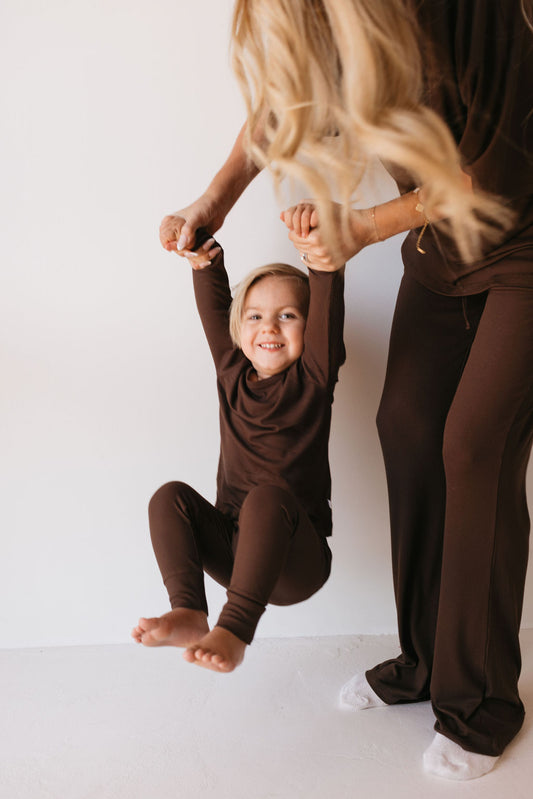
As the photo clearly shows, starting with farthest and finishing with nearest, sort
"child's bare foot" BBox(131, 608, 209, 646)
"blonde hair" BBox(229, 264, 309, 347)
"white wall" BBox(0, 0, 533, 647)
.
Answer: "white wall" BBox(0, 0, 533, 647) → "blonde hair" BBox(229, 264, 309, 347) → "child's bare foot" BBox(131, 608, 209, 646)

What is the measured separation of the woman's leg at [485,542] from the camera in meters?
1.44

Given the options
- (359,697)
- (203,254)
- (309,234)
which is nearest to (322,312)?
(309,234)

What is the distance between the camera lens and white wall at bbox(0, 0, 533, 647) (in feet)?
6.19

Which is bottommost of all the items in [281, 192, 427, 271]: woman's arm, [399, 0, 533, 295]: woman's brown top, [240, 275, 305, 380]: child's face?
[240, 275, 305, 380]: child's face

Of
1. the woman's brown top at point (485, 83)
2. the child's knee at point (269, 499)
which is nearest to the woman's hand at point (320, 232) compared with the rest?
the woman's brown top at point (485, 83)

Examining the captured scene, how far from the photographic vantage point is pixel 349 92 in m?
1.18

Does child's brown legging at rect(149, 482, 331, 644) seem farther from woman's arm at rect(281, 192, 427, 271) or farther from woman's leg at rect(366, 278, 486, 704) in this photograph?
woman's arm at rect(281, 192, 427, 271)

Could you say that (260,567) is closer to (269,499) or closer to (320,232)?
(269,499)

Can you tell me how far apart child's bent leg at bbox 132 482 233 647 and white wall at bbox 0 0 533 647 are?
49 centimetres

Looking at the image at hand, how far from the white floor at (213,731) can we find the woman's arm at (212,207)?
970mm

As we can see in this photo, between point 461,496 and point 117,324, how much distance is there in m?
0.94

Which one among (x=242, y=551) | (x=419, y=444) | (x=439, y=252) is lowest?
(x=242, y=551)

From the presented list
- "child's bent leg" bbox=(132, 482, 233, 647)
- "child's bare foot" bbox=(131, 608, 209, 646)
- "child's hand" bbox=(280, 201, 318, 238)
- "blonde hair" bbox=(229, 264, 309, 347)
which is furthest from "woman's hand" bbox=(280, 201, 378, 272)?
"child's bare foot" bbox=(131, 608, 209, 646)

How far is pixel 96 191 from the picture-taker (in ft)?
6.36
